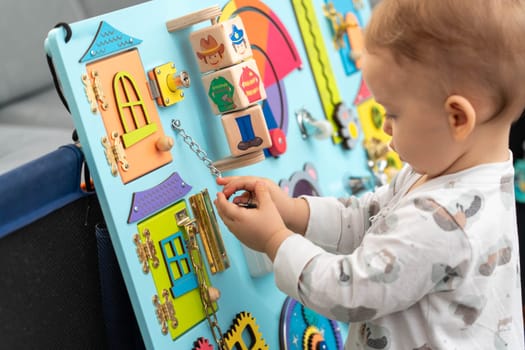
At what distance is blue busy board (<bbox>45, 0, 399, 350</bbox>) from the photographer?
66 centimetres

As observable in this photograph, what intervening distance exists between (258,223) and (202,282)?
9 cm

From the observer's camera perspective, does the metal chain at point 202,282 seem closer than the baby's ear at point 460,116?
No

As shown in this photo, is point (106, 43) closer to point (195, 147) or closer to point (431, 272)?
point (195, 147)

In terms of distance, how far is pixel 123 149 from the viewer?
679 mm

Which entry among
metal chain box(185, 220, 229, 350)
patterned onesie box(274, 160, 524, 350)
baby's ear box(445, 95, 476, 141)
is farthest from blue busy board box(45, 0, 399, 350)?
baby's ear box(445, 95, 476, 141)

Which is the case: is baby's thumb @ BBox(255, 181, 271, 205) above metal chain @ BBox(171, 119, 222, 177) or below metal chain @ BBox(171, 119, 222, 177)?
below

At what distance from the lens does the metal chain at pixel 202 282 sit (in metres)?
0.73

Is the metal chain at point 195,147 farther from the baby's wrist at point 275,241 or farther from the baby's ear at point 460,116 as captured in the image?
the baby's ear at point 460,116

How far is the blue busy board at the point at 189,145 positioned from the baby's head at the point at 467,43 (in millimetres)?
196

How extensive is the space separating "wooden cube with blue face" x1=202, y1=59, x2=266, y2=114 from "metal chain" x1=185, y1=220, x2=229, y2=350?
13cm

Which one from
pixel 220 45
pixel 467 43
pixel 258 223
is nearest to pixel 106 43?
pixel 220 45

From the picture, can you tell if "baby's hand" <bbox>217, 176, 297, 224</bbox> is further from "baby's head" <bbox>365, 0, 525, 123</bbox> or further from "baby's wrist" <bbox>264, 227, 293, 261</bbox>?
"baby's head" <bbox>365, 0, 525, 123</bbox>

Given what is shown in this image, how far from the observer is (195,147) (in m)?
0.76

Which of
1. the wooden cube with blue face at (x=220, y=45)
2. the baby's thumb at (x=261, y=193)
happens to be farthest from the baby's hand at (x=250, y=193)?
the wooden cube with blue face at (x=220, y=45)
